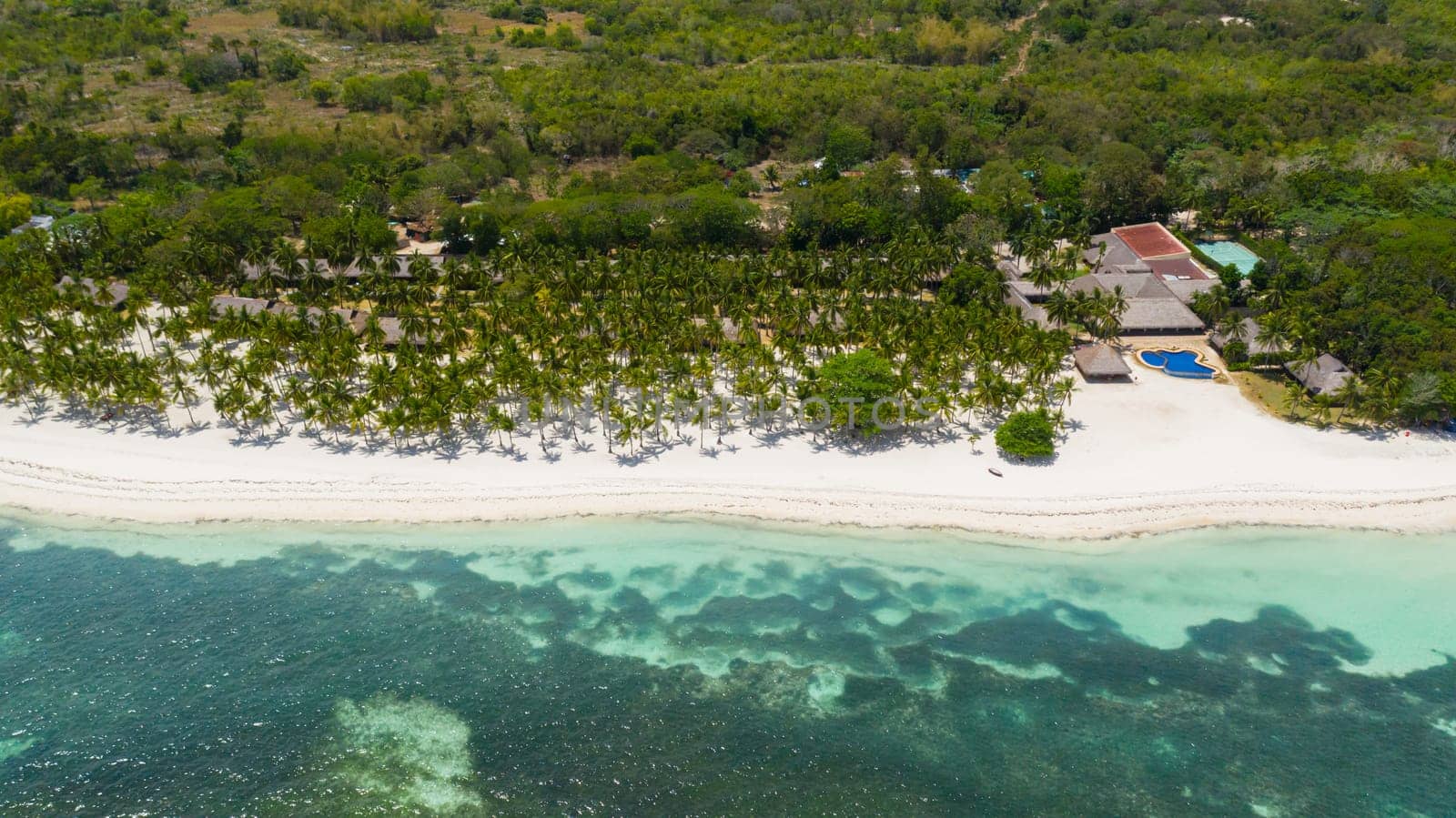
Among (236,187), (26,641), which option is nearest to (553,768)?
(26,641)

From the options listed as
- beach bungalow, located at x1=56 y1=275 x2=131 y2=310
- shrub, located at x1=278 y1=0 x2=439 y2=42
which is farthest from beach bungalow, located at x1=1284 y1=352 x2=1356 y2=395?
shrub, located at x1=278 y1=0 x2=439 y2=42

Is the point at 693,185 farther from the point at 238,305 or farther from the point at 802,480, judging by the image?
the point at 802,480

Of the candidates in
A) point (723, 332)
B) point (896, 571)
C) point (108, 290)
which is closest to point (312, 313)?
point (108, 290)

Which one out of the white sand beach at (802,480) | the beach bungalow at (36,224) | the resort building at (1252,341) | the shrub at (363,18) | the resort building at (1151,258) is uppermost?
the shrub at (363,18)

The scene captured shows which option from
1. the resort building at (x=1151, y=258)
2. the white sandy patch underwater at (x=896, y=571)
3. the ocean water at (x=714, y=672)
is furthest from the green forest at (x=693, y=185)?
the ocean water at (x=714, y=672)

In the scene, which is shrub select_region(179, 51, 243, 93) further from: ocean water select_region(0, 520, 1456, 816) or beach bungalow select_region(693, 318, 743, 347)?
beach bungalow select_region(693, 318, 743, 347)

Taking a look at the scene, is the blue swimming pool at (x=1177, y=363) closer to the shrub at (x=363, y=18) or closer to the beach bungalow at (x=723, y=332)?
the beach bungalow at (x=723, y=332)
